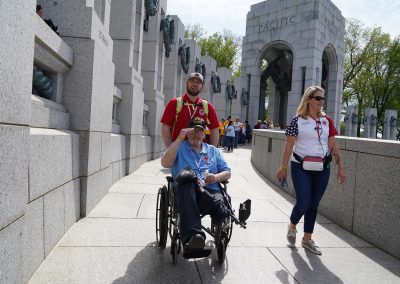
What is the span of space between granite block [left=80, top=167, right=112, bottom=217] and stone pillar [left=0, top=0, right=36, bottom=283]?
7.19ft

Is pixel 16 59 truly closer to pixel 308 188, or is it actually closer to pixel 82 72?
pixel 82 72

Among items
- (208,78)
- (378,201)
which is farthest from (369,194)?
(208,78)

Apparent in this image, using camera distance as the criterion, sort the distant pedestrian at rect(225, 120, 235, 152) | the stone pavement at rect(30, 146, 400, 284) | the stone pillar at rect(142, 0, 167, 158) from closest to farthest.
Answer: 1. the stone pavement at rect(30, 146, 400, 284)
2. the stone pillar at rect(142, 0, 167, 158)
3. the distant pedestrian at rect(225, 120, 235, 152)

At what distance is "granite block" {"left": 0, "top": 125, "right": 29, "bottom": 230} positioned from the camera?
7.09 feet

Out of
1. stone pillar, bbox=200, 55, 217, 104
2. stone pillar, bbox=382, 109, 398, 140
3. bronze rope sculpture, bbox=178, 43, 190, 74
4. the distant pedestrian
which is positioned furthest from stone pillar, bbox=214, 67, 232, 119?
stone pillar, bbox=382, 109, 398, 140

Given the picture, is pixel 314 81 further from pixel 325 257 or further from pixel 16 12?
pixel 16 12

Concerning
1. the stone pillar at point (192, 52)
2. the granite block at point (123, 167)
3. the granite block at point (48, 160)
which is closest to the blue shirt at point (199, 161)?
the granite block at point (48, 160)

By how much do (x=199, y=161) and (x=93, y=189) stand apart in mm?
2203

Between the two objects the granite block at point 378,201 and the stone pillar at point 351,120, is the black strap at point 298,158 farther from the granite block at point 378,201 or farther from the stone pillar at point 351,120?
the stone pillar at point 351,120

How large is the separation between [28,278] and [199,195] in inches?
59.8

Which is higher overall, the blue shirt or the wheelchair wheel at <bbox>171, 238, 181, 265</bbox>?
the blue shirt

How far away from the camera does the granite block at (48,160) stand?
3.04m

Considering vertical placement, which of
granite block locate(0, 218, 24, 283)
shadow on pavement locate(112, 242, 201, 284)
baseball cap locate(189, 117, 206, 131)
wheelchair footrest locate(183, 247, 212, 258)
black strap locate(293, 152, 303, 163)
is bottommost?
shadow on pavement locate(112, 242, 201, 284)

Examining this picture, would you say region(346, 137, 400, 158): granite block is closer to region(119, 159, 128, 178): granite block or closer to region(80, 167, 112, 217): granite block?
region(80, 167, 112, 217): granite block
